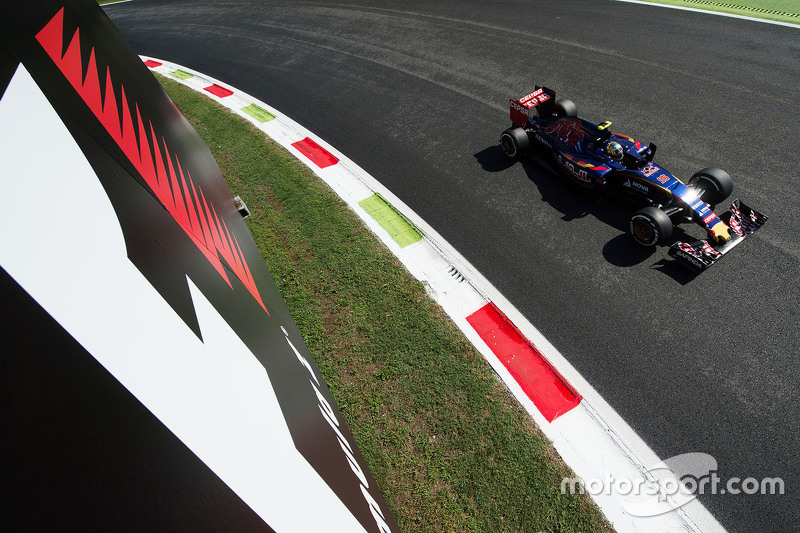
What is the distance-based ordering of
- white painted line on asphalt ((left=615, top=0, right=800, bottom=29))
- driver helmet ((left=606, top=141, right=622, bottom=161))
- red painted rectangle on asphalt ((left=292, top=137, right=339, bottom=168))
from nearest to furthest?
driver helmet ((left=606, top=141, right=622, bottom=161))
red painted rectangle on asphalt ((left=292, top=137, right=339, bottom=168))
white painted line on asphalt ((left=615, top=0, right=800, bottom=29))

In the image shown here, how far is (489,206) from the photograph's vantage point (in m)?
8.00

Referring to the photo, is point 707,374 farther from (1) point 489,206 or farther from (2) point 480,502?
(1) point 489,206

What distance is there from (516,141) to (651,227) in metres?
3.20

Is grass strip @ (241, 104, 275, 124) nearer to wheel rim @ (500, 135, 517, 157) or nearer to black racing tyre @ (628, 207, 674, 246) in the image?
wheel rim @ (500, 135, 517, 157)

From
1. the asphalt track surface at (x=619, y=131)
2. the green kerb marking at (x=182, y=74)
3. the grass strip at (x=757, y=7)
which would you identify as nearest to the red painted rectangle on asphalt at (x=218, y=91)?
the asphalt track surface at (x=619, y=131)

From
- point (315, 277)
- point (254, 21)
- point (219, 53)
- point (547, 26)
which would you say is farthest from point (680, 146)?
point (254, 21)

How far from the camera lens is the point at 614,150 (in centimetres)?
725

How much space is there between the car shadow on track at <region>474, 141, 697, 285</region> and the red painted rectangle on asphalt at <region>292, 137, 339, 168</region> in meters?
3.36

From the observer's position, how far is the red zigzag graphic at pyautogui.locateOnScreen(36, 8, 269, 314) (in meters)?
2.32

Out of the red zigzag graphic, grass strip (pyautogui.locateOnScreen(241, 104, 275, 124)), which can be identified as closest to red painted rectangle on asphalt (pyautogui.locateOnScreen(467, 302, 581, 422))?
the red zigzag graphic

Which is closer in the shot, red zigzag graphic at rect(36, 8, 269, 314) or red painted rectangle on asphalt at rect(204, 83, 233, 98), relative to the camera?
red zigzag graphic at rect(36, 8, 269, 314)

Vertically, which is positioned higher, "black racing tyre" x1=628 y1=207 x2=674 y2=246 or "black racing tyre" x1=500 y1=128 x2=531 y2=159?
"black racing tyre" x1=500 y1=128 x2=531 y2=159

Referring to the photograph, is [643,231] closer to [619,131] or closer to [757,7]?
[619,131]

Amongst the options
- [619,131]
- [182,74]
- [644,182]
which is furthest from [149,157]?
[182,74]
